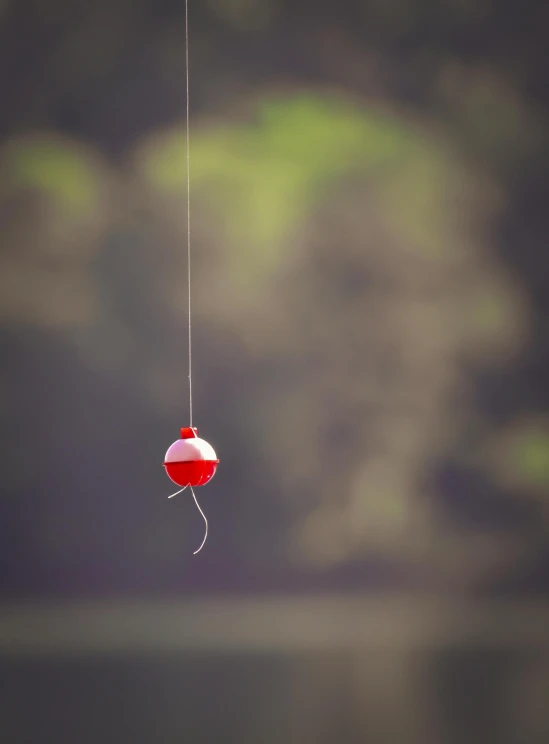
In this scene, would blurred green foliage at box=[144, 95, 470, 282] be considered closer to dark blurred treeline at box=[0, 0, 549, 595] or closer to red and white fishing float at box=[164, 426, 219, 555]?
dark blurred treeline at box=[0, 0, 549, 595]

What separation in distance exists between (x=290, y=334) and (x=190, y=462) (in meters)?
3.85

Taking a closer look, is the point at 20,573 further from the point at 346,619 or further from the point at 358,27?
the point at 358,27

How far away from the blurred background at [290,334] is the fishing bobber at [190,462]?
3658 millimetres

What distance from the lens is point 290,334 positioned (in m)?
6.68

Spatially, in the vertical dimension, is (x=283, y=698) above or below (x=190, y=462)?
below

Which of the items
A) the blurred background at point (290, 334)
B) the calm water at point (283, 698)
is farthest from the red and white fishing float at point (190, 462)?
the blurred background at point (290, 334)

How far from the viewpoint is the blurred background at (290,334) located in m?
6.59

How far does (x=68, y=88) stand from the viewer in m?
6.75

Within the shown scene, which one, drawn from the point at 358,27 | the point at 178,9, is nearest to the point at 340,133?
the point at 358,27

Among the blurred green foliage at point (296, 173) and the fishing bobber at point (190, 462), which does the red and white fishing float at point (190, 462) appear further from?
the blurred green foliage at point (296, 173)

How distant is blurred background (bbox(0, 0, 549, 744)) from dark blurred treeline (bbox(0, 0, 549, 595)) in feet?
0.05

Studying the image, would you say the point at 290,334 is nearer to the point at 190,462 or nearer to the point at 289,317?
the point at 289,317

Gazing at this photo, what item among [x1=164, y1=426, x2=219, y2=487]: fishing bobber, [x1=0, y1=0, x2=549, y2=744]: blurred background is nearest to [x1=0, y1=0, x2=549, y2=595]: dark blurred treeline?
[x1=0, y1=0, x2=549, y2=744]: blurred background

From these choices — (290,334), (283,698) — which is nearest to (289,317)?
(290,334)
